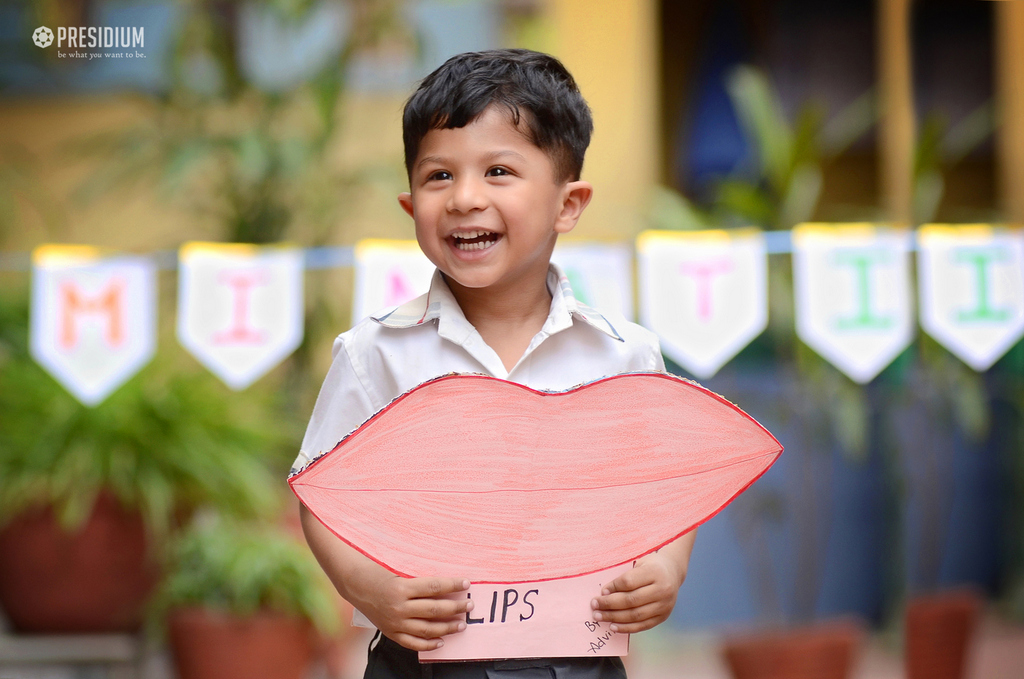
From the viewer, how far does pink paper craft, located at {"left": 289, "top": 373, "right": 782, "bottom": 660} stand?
646mm

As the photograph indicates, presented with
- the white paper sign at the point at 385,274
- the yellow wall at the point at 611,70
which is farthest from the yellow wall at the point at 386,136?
the white paper sign at the point at 385,274

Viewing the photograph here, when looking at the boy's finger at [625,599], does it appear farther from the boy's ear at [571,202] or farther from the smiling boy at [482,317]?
the boy's ear at [571,202]

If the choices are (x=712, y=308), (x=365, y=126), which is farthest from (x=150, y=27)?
(x=712, y=308)

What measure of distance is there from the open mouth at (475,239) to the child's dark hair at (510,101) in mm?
70

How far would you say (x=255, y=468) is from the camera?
7.36ft

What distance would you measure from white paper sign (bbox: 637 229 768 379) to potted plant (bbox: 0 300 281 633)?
3.32 ft

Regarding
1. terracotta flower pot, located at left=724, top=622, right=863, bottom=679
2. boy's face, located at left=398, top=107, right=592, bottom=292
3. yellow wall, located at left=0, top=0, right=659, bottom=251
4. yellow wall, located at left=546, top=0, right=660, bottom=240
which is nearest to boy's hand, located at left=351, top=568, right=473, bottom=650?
boy's face, located at left=398, top=107, right=592, bottom=292

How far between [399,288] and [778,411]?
1145 millimetres

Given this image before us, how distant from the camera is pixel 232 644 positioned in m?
1.96

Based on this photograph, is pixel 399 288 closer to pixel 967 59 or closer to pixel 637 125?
pixel 637 125

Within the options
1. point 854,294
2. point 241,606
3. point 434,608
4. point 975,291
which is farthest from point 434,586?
point 975,291

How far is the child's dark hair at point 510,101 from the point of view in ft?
2.23

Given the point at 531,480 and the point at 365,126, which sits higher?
the point at 365,126

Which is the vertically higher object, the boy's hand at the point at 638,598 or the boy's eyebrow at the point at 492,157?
the boy's eyebrow at the point at 492,157
